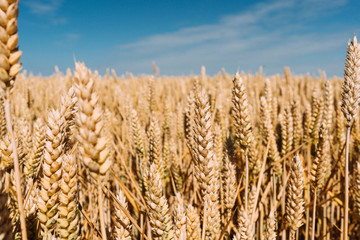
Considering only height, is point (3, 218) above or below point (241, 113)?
below

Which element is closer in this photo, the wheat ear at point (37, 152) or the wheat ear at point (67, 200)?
the wheat ear at point (67, 200)

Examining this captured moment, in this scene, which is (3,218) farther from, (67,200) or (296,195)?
(296,195)

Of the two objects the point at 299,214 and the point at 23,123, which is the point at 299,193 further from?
the point at 23,123

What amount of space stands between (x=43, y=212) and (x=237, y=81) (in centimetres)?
92

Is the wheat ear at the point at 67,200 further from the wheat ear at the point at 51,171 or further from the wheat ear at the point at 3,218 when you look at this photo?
the wheat ear at the point at 3,218

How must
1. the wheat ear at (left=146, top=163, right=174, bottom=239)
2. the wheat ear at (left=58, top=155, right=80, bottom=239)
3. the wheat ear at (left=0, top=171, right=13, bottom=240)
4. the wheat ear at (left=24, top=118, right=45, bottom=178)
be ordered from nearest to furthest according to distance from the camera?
1. the wheat ear at (left=0, top=171, right=13, bottom=240)
2. the wheat ear at (left=58, top=155, right=80, bottom=239)
3. the wheat ear at (left=146, top=163, right=174, bottom=239)
4. the wheat ear at (left=24, top=118, right=45, bottom=178)

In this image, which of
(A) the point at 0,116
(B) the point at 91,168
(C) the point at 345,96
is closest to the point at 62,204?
(B) the point at 91,168

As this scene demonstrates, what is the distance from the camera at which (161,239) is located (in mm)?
860

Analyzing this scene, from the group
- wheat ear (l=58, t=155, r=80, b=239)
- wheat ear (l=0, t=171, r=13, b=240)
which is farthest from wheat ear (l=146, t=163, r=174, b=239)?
wheat ear (l=0, t=171, r=13, b=240)

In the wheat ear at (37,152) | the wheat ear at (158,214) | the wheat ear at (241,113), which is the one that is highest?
the wheat ear at (241,113)

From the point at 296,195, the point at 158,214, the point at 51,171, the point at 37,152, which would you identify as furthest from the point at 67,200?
the point at 296,195

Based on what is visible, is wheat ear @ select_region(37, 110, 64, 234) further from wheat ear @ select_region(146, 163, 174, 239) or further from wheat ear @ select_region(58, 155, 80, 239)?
wheat ear @ select_region(146, 163, 174, 239)

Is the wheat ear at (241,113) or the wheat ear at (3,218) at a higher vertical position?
the wheat ear at (241,113)

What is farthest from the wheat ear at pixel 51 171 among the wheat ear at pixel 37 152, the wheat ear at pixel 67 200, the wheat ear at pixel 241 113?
the wheat ear at pixel 241 113
